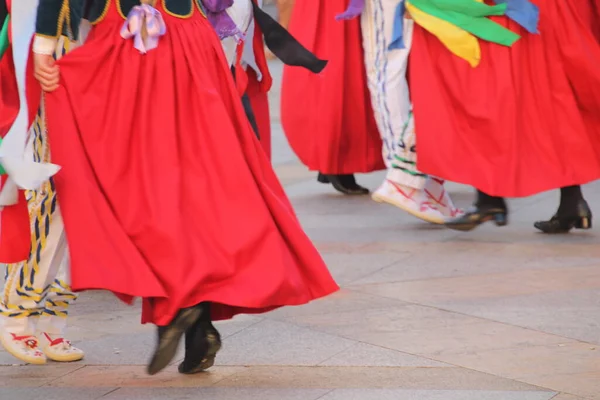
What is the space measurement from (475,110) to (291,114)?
1470 mm

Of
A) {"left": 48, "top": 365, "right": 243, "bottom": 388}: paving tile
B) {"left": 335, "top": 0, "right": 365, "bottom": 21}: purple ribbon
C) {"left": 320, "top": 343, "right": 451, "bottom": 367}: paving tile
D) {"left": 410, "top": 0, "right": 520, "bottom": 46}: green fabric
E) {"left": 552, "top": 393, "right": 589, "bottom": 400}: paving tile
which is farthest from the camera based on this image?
{"left": 335, "top": 0, "right": 365, "bottom": 21}: purple ribbon

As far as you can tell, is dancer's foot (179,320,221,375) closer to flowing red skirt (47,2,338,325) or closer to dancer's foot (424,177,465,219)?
flowing red skirt (47,2,338,325)

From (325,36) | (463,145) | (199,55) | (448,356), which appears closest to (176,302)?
(199,55)

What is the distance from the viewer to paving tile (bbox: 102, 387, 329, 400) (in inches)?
139

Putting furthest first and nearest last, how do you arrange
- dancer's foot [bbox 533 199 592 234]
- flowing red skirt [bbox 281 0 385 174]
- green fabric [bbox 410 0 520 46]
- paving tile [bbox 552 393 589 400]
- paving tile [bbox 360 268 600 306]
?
flowing red skirt [bbox 281 0 385 174], dancer's foot [bbox 533 199 592 234], green fabric [bbox 410 0 520 46], paving tile [bbox 360 268 600 306], paving tile [bbox 552 393 589 400]

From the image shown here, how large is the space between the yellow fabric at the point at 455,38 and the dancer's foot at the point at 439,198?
2.27 ft

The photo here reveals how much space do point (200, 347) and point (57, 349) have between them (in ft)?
1.80

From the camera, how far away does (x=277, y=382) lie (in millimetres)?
3672

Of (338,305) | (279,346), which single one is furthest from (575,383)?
(338,305)

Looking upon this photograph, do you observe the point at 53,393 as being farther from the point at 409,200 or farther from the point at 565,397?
the point at 409,200

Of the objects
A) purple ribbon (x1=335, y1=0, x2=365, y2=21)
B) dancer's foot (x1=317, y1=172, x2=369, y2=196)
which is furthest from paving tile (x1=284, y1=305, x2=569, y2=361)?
dancer's foot (x1=317, y1=172, x2=369, y2=196)

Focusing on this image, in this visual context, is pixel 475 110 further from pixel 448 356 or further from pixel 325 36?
pixel 448 356

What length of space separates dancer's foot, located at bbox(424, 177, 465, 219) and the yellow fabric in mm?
692

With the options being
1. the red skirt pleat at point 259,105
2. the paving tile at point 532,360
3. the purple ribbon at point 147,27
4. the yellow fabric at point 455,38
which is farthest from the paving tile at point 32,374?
the yellow fabric at point 455,38
